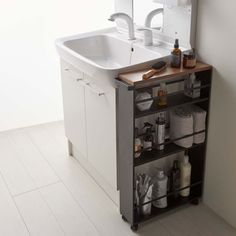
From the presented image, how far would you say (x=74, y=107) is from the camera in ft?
8.40

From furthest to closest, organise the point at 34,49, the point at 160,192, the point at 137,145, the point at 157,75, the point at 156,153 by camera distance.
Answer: the point at 34,49 → the point at 160,192 → the point at 156,153 → the point at 137,145 → the point at 157,75

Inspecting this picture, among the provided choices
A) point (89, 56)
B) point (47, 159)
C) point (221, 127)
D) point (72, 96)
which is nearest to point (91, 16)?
point (89, 56)

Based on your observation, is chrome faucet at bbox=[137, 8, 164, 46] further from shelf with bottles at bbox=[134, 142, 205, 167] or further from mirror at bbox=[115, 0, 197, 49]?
shelf with bottles at bbox=[134, 142, 205, 167]

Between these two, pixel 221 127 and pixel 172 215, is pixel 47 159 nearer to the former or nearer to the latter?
pixel 172 215

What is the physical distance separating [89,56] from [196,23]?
0.85 meters

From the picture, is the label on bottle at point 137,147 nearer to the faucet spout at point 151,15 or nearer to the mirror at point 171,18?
the mirror at point 171,18

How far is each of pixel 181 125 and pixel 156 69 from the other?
0.38 meters

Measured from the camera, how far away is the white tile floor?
2176 millimetres

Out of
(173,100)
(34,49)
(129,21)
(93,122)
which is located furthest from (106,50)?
(34,49)

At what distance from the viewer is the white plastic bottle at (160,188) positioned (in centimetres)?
219

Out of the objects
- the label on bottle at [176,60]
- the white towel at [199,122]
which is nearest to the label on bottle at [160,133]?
the white towel at [199,122]

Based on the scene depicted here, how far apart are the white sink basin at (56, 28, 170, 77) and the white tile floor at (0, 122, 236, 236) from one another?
824 mm

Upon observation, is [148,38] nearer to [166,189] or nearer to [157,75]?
[157,75]

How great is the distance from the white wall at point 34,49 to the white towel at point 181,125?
1495 mm
